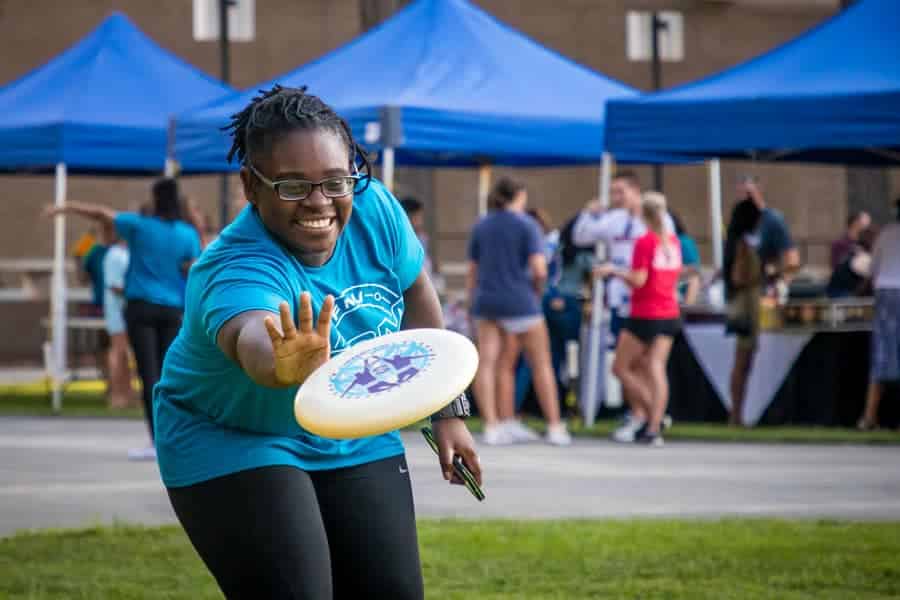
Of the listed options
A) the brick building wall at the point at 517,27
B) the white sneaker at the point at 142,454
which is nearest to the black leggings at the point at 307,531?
the white sneaker at the point at 142,454

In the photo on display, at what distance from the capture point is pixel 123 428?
15.6m

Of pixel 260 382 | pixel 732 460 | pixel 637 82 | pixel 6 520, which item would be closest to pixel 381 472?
pixel 260 382

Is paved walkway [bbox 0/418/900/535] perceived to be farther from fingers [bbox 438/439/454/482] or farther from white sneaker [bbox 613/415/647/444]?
fingers [bbox 438/439/454/482]

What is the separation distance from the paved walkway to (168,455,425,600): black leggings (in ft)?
17.5

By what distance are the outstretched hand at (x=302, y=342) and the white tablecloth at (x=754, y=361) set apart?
12.2 meters

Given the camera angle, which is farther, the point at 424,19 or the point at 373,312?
the point at 424,19

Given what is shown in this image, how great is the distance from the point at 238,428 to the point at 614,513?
5.99 m

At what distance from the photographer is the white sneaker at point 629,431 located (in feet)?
46.5

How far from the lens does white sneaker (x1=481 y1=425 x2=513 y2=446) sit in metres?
13.9

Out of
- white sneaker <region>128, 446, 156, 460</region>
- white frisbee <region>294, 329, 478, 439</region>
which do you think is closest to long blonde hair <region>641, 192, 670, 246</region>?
white sneaker <region>128, 446, 156, 460</region>

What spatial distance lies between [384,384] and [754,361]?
40.4ft

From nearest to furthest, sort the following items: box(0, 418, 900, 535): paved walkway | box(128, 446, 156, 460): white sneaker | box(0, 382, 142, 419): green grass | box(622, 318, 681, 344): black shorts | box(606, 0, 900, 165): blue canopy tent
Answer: box(0, 418, 900, 535): paved walkway, box(128, 446, 156, 460): white sneaker, box(606, 0, 900, 165): blue canopy tent, box(622, 318, 681, 344): black shorts, box(0, 382, 142, 419): green grass

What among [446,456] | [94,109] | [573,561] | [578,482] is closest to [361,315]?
[446,456]

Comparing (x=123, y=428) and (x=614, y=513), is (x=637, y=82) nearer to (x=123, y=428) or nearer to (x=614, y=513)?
(x=123, y=428)
